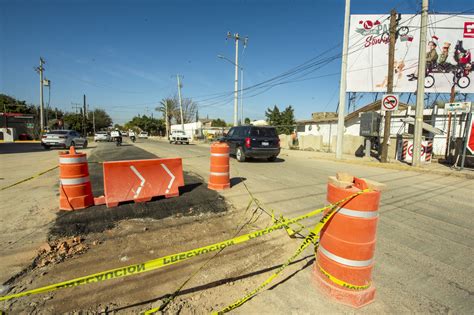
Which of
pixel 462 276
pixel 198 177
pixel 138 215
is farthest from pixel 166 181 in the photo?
pixel 462 276

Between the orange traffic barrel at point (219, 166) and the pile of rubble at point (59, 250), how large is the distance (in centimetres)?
344

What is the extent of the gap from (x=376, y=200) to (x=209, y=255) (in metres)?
2.12

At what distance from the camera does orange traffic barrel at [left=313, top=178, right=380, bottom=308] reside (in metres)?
2.30

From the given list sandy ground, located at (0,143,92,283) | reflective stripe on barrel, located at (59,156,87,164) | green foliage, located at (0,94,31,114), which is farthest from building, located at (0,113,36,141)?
reflective stripe on barrel, located at (59,156,87,164)

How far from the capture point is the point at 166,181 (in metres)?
5.60

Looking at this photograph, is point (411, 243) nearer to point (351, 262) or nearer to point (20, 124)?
point (351, 262)

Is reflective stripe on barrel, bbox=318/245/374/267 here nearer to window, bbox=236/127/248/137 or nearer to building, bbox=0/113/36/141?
window, bbox=236/127/248/137

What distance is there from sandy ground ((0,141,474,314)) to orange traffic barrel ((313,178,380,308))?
14 centimetres

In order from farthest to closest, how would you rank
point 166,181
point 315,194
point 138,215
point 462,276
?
point 315,194 → point 166,181 → point 138,215 → point 462,276

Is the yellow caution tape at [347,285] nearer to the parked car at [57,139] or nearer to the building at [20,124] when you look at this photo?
the parked car at [57,139]

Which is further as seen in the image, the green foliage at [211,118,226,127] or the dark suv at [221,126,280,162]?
the green foliage at [211,118,226,127]

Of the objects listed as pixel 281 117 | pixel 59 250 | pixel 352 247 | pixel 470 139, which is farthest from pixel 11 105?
pixel 470 139

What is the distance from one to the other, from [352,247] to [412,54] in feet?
84.6

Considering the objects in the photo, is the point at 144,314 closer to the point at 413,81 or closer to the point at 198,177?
the point at 198,177
